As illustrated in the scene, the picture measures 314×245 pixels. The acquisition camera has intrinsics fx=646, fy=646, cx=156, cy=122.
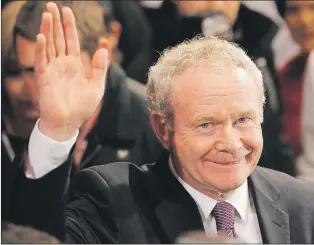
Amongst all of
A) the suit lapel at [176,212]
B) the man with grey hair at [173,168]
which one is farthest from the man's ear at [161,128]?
the suit lapel at [176,212]

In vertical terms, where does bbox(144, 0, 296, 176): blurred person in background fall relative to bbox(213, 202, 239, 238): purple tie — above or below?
above

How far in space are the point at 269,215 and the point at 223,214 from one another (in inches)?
5.8

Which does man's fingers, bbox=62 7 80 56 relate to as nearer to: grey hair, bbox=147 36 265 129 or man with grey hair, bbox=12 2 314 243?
man with grey hair, bbox=12 2 314 243

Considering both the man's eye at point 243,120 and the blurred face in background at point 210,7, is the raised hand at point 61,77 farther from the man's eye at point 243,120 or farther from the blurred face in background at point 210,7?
the man's eye at point 243,120

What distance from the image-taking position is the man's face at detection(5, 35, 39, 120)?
2127mm

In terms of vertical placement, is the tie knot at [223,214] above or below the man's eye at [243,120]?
below

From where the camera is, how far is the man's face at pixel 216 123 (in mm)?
1952

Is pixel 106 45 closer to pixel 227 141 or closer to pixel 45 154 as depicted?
pixel 45 154

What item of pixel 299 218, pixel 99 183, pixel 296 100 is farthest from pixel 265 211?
pixel 99 183

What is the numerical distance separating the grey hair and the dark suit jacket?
0.65 ft

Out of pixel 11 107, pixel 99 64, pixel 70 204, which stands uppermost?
pixel 99 64

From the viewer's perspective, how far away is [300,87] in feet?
7.04

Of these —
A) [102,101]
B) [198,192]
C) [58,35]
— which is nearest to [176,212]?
[198,192]

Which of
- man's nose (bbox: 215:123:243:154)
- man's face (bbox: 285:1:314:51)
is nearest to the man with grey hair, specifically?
man's nose (bbox: 215:123:243:154)
